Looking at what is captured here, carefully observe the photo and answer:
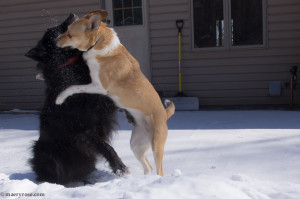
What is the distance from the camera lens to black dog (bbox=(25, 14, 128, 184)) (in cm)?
193

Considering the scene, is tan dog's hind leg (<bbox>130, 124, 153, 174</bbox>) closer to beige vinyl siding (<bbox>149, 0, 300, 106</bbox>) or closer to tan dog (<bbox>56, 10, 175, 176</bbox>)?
tan dog (<bbox>56, 10, 175, 176</bbox>)

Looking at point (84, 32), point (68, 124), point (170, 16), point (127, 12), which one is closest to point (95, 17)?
point (84, 32)

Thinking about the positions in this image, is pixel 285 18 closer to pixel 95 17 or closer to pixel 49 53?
pixel 95 17

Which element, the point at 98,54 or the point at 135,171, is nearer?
the point at 98,54

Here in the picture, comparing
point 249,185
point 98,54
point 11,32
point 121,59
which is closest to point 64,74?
point 98,54

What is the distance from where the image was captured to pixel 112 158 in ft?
6.69

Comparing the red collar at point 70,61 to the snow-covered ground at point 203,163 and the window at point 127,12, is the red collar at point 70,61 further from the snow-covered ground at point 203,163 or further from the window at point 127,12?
the window at point 127,12

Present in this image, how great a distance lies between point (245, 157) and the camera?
2479 millimetres

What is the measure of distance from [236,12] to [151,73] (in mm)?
2204

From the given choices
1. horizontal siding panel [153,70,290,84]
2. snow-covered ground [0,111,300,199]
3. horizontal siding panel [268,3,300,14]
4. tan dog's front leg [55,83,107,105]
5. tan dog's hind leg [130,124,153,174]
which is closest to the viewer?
snow-covered ground [0,111,300,199]

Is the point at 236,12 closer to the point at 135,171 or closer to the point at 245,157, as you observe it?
the point at 245,157

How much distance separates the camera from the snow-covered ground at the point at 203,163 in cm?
146

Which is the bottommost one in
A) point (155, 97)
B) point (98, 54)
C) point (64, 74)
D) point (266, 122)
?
point (266, 122)

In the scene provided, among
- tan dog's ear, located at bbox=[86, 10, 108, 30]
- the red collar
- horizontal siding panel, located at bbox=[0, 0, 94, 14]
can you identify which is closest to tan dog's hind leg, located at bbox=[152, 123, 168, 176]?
the red collar
